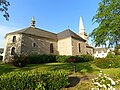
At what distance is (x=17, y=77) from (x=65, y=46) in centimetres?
3330

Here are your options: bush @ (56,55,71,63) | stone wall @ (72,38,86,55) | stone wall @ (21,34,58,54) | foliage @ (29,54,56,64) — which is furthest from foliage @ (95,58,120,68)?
stone wall @ (21,34,58,54)

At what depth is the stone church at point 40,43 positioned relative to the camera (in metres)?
38.5

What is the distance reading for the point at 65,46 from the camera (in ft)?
143

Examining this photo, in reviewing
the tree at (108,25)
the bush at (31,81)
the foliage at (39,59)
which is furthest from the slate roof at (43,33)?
the bush at (31,81)

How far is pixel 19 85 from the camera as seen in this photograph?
34.3ft

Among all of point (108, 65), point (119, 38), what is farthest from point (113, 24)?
point (108, 65)

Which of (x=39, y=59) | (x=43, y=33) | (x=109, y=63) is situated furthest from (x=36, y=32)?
(x=109, y=63)

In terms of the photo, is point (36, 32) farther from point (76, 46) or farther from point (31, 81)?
point (31, 81)

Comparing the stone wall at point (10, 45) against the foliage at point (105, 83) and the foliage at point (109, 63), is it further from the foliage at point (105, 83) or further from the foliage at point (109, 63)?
the foliage at point (105, 83)

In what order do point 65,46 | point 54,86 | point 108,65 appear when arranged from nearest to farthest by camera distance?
point 54,86 → point 108,65 → point 65,46

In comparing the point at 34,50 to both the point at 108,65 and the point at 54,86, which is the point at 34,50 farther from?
the point at 54,86

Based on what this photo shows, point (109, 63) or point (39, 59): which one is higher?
point (39, 59)

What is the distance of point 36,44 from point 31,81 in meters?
30.2

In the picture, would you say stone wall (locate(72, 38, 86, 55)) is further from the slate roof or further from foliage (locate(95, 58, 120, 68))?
foliage (locate(95, 58, 120, 68))
